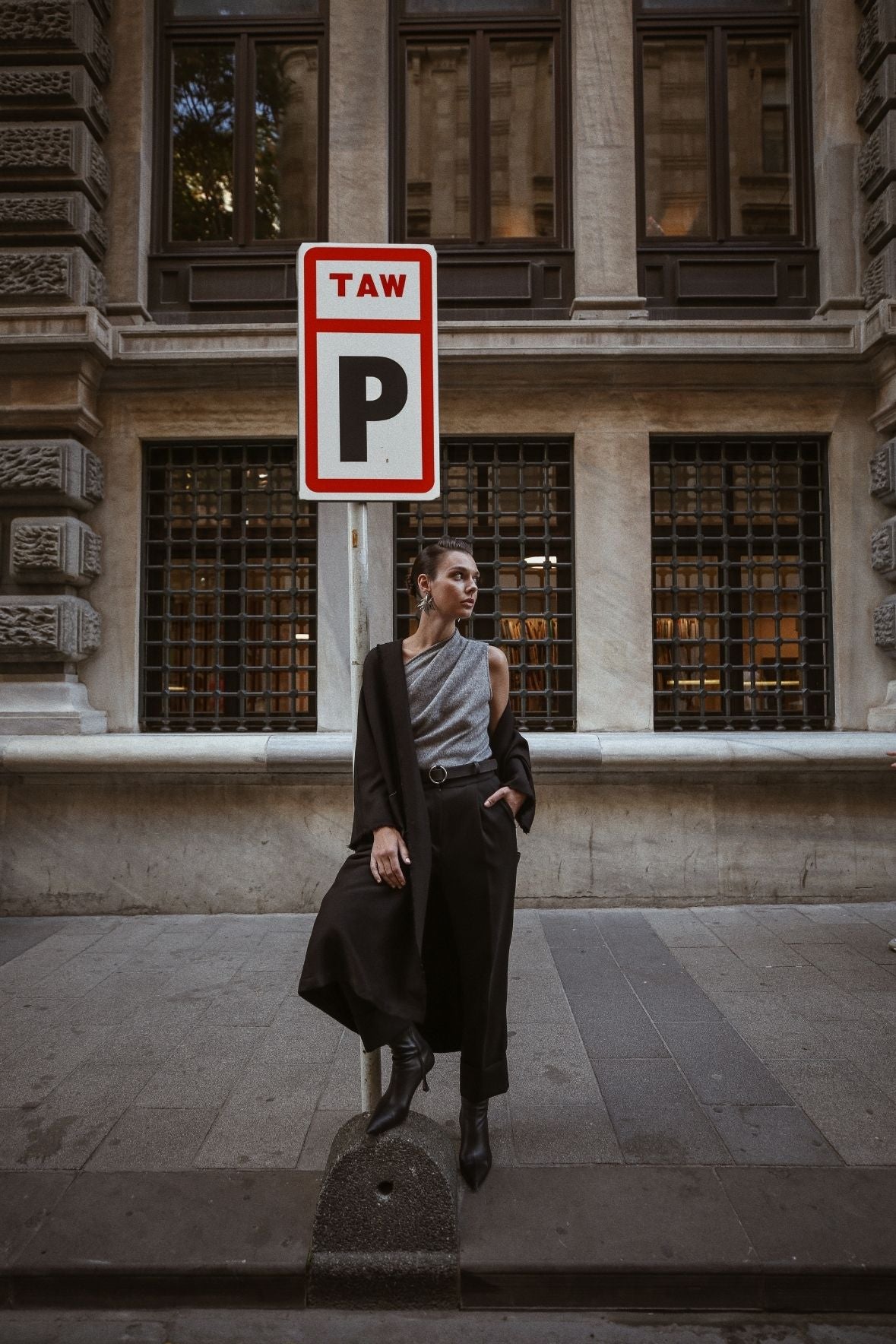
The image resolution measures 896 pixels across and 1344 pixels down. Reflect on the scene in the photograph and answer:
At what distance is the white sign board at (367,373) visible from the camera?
9.30 ft

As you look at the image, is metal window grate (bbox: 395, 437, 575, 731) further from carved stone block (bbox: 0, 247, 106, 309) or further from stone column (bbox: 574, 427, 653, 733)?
carved stone block (bbox: 0, 247, 106, 309)

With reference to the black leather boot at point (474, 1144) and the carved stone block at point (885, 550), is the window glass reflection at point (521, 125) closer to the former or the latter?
the carved stone block at point (885, 550)

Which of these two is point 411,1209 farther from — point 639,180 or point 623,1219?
point 639,180

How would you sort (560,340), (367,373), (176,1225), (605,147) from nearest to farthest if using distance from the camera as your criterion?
(176,1225), (367,373), (560,340), (605,147)

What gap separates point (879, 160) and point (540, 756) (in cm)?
547

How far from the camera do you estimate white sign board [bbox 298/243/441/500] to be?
9.30ft

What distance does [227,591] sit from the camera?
6.96 metres

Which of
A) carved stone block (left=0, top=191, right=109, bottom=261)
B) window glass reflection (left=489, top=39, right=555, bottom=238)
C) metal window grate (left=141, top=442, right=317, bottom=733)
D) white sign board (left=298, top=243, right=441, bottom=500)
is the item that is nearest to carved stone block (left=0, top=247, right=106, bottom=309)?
carved stone block (left=0, top=191, right=109, bottom=261)

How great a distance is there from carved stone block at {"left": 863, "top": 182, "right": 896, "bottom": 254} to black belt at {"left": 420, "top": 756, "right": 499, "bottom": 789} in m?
6.14

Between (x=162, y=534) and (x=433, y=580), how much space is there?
16.1 feet

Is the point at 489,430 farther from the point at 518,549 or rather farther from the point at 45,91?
the point at 45,91

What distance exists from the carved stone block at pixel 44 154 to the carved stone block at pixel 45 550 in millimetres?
2684

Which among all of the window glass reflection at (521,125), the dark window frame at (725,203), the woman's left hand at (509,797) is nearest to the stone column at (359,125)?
the window glass reflection at (521,125)

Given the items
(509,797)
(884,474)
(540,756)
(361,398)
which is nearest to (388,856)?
(509,797)
